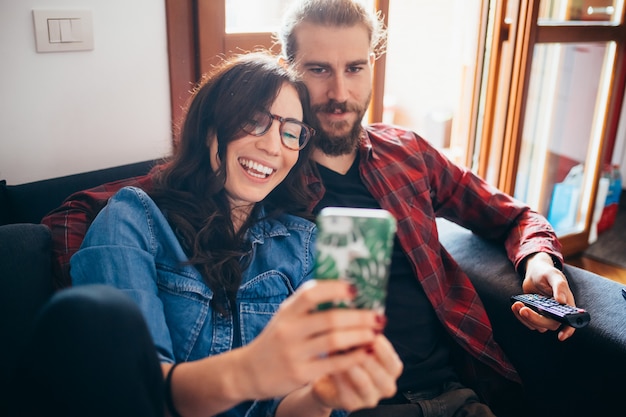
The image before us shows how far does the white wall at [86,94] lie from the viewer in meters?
1.11

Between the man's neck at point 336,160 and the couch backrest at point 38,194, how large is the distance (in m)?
0.47

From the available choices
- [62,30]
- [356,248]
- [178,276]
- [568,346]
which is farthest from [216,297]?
[568,346]

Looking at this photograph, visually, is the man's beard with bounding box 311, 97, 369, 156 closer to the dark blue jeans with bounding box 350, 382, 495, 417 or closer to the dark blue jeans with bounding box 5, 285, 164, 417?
Answer: the dark blue jeans with bounding box 350, 382, 495, 417

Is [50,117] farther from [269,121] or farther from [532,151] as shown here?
[532,151]

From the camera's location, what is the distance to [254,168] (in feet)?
3.29

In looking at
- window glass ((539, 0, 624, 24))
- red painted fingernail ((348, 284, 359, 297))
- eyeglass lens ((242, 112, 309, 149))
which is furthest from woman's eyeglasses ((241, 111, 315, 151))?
window glass ((539, 0, 624, 24))

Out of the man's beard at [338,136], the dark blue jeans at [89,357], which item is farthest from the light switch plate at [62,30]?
the dark blue jeans at [89,357]

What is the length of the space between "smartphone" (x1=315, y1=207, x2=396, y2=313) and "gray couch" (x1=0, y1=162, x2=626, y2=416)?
525 mm

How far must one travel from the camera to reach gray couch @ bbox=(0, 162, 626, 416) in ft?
2.81

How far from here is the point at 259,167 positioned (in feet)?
3.30

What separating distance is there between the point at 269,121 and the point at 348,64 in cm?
40

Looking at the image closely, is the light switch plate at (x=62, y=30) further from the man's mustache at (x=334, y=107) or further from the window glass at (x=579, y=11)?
the window glass at (x=579, y=11)

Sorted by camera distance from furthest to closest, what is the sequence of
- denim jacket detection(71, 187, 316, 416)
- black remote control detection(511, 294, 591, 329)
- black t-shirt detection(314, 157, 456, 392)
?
black t-shirt detection(314, 157, 456, 392)
black remote control detection(511, 294, 591, 329)
denim jacket detection(71, 187, 316, 416)

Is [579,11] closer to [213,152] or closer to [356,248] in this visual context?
[213,152]
